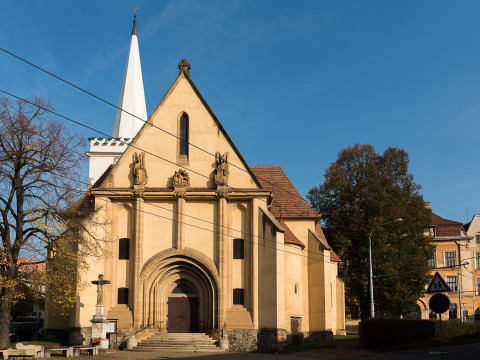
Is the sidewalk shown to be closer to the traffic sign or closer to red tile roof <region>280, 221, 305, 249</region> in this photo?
red tile roof <region>280, 221, 305, 249</region>

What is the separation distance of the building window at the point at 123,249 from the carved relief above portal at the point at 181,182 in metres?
3.93

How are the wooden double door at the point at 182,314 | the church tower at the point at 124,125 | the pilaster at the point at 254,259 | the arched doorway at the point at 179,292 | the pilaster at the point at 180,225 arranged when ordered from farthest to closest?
the church tower at the point at 124,125 → the wooden double door at the point at 182,314 → the pilaster at the point at 180,225 → the arched doorway at the point at 179,292 → the pilaster at the point at 254,259

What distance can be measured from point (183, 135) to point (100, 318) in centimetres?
1110

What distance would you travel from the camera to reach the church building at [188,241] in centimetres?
2931

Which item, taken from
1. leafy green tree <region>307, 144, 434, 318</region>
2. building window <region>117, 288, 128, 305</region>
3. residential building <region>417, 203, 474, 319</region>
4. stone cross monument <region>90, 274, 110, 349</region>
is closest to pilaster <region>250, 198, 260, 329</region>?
building window <region>117, 288, 128, 305</region>

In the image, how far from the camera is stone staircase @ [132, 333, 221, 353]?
2769cm

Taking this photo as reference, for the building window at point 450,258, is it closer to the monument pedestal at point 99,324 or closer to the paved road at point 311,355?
the paved road at point 311,355

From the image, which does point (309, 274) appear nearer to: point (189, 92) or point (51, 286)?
point (189, 92)

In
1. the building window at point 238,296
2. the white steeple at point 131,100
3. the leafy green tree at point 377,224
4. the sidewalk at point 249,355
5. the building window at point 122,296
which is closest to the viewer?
the sidewalk at point 249,355

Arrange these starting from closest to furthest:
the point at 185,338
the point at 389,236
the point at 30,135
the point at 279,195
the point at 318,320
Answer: the point at 30,135 → the point at 185,338 → the point at 318,320 → the point at 279,195 → the point at 389,236

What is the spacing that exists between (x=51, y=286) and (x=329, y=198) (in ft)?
94.4

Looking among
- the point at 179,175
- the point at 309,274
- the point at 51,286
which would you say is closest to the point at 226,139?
the point at 179,175

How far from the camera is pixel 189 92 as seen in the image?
32219 mm

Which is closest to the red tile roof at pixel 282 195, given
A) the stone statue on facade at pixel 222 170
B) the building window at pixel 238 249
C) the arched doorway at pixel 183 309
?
the stone statue on facade at pixel 222 170
